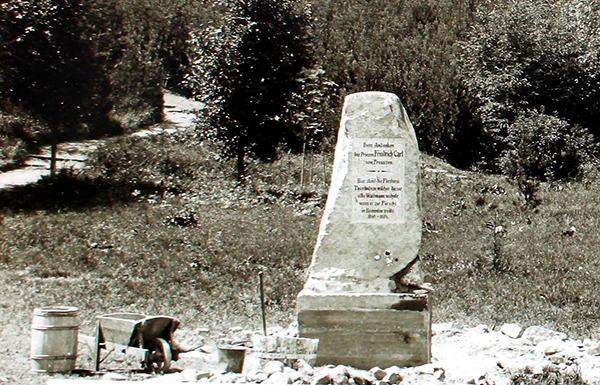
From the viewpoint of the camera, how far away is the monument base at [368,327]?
7.07 metres

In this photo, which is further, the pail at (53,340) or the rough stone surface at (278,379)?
the pail at (53,340)

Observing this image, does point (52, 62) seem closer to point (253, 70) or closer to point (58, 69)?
point (58, 69)

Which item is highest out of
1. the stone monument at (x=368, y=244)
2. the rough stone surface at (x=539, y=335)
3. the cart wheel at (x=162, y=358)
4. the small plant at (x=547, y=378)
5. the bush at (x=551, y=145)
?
the bush at (x=551, y=145)

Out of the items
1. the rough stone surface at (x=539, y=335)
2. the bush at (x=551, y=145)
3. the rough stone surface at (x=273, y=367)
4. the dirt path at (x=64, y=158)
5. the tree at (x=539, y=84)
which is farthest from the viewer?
the tree at (x=539, y=84)

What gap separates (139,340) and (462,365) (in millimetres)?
2766

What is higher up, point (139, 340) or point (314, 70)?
point (314, 70)

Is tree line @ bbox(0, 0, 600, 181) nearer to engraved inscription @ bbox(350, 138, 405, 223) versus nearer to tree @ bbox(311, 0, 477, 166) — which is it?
tree @ bbox(311, 0, 477, 166)

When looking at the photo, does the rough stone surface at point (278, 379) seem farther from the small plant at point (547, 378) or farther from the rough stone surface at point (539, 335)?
the rough stone surface at point (539, 335)

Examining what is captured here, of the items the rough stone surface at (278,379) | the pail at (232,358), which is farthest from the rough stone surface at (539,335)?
the pail at (232,358)

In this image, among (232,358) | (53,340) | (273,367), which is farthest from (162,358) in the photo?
(273,367)

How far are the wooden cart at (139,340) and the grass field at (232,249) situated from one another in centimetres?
62

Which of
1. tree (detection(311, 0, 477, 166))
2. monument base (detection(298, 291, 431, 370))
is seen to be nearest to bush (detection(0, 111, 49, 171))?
tree (detection(311, 0, 477, 166))

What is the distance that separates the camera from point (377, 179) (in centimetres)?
723

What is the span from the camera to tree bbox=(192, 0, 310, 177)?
58.1 feet
